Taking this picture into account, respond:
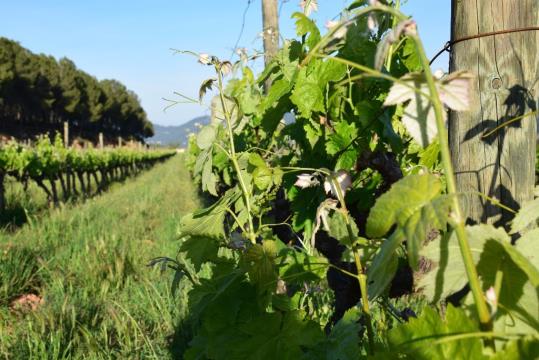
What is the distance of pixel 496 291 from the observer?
0.61 meters

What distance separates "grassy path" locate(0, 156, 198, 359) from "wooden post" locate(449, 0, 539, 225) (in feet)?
4.92

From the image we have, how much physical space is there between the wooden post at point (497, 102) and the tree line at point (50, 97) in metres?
59.1

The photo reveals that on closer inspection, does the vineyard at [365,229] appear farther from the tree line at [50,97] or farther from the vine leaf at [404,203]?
the tree line at [50,97]

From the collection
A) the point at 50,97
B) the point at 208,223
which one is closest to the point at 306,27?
Answer: the point at 208,223

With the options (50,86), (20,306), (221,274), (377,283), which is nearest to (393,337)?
(377,283)

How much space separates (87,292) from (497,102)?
164 inches

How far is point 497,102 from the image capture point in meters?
1.17

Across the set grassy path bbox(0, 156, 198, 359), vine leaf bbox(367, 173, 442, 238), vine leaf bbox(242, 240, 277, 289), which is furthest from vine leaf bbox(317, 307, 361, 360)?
grassy path bbox(0, 156, 198, 359)

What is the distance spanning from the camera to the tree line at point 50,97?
5556 centimetres

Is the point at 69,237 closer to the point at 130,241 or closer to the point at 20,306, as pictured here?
the point at 130,241

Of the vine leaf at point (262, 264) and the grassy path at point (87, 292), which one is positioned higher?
the vine leaf at point (262, 264)

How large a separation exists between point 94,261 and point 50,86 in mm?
63582

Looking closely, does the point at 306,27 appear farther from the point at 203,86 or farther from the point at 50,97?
the point at 50,97

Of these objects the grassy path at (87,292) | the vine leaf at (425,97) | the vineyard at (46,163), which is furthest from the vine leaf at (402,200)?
the vineyard at (46,163)
